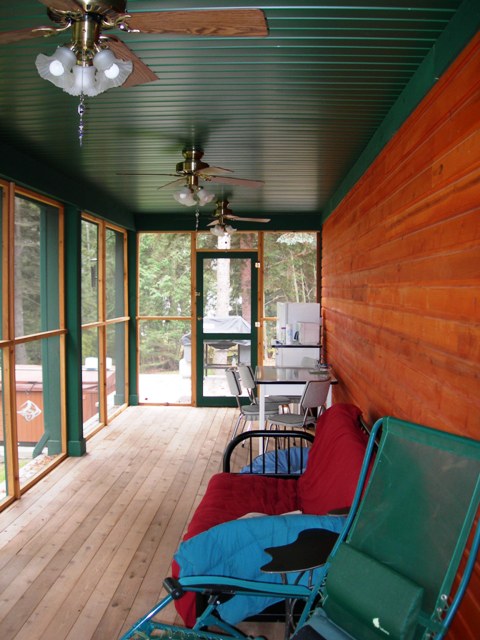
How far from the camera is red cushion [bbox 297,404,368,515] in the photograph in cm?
284

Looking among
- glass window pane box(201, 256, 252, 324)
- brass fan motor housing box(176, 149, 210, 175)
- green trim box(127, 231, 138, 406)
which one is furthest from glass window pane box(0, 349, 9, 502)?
glass window pane box(201, 256, 252, 324)

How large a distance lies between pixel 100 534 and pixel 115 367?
13.2 ft

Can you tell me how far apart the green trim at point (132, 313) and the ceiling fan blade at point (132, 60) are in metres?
6.16

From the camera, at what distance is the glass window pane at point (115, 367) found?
737 centimetres

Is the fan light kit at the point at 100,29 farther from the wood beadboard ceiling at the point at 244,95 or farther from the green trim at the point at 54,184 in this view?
the green trim at the point at 54,184

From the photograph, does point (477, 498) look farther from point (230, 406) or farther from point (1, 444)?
point (230, 406)

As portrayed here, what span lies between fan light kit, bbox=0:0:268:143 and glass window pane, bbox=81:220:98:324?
4438 mm

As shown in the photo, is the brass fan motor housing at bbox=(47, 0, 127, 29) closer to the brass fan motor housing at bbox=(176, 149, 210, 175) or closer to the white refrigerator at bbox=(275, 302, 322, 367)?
the brass fan motor housing at bbox=(176, 149, 210, 175)

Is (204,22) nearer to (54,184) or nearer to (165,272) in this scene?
(54,184)

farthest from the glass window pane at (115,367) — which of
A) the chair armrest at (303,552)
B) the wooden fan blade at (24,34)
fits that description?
the wooden fan blade at (24,34)

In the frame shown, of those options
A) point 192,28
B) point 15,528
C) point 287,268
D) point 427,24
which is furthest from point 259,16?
point 287,268

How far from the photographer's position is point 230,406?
8.09 m

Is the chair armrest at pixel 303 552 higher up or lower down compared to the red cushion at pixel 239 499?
higher up

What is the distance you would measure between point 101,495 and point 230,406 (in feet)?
12.0
